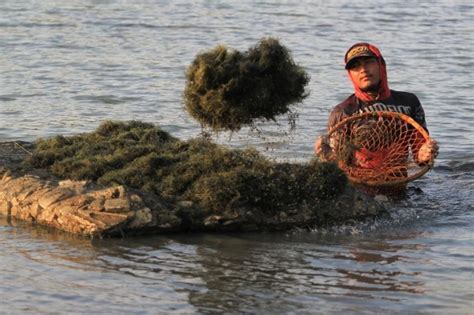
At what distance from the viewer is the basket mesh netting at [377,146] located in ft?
27.8

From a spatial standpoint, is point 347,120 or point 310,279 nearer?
point 310,279

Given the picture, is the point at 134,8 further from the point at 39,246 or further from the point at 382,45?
the point at 39,246

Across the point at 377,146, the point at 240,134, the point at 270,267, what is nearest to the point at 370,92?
the point at 377,146

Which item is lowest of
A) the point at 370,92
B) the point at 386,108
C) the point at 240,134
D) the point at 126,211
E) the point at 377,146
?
→ the point at 126,211

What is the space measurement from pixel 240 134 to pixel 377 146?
235cm

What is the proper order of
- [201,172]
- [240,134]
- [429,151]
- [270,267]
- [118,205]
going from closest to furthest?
[270,267] < [118,205] < [201,172] < [429,151] < [240,134]

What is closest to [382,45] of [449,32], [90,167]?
[449,32]

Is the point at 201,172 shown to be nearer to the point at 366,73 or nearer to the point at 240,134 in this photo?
the point at 366,73

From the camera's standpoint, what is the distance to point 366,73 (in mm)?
8664

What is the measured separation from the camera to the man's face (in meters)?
8.64

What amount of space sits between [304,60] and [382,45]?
2174 millimetres

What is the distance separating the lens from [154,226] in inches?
282

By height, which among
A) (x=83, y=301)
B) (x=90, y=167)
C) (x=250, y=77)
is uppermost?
(x=250, y=77)

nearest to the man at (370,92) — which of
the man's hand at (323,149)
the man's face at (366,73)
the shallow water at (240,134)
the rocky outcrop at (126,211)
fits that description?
the man's face at (366,73)
